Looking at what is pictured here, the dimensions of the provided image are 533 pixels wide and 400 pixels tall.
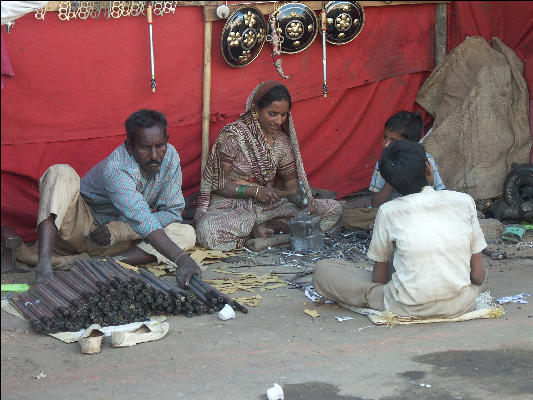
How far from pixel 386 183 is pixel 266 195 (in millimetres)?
904

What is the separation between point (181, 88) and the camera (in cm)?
698

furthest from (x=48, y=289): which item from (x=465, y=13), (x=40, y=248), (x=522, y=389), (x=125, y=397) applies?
(x=465, y=13)

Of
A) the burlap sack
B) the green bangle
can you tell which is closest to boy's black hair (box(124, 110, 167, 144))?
the green bangle

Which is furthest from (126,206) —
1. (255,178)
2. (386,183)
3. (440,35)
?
(440,35)

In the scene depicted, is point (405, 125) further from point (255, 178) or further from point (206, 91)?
point (206, 91)

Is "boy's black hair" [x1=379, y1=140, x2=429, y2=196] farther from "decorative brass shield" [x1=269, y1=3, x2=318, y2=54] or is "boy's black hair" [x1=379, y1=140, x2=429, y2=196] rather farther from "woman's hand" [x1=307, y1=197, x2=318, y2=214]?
"decorative brass shield" [x1=269, y1=3, x2=318, y2=54]

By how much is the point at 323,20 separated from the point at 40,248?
3.24 m

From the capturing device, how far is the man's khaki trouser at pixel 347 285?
479 centimetres

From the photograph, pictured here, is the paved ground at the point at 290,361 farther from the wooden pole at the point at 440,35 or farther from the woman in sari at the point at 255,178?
the wooden pole at the point at 440,35

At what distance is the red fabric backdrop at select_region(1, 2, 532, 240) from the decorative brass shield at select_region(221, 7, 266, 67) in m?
0.14

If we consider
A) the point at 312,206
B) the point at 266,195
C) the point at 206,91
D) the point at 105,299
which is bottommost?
the point at 105,299

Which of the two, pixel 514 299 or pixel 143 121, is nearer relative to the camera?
pixel 514 299

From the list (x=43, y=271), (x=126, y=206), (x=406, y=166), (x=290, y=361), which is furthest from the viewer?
(x=126, y=206)

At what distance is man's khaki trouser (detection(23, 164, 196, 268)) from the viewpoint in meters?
5.52
